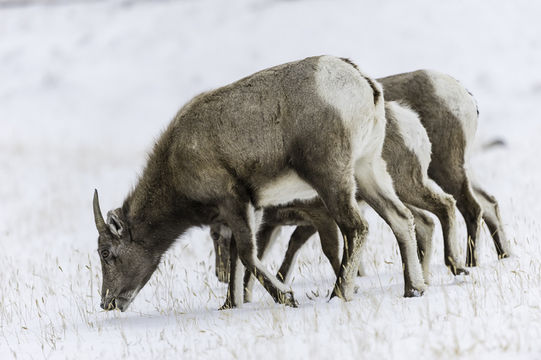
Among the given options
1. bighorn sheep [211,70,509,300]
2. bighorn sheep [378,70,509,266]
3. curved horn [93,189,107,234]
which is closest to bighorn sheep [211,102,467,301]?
bighorn sheep [211,70,509,300]

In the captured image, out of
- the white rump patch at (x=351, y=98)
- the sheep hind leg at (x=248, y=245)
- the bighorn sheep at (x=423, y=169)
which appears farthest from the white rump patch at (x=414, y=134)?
the sheep hind leg at (x=248, y=245)

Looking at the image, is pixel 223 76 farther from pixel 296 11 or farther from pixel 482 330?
pixel 482 330

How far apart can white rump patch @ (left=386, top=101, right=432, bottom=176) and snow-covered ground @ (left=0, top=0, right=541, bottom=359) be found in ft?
4.04

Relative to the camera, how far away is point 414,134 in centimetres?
673

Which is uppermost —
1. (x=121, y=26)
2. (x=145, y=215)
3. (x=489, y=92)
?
(x=121, y=26)

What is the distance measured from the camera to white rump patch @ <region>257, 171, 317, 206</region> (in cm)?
578

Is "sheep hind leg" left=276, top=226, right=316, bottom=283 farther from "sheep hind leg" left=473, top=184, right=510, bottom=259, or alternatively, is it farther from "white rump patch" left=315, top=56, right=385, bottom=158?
"sheep hind leg" left=473, top=184, right=510, bottom=259

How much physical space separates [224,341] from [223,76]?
29516 mm

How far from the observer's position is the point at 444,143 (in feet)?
23.9

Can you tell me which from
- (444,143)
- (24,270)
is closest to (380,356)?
(444,143)

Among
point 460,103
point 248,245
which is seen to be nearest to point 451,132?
point 460,103

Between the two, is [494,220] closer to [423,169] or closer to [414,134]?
[423,169]

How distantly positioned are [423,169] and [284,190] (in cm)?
168

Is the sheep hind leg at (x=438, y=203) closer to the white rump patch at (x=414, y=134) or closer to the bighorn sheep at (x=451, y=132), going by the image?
the white rump patch at (x=414, y=134)
